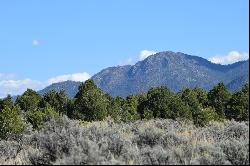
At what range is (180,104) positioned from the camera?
96.6ft

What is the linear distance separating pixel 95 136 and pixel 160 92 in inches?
741

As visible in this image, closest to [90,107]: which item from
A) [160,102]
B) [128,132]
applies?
[160,102]

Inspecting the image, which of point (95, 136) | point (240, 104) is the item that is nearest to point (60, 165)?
point (95, 136)

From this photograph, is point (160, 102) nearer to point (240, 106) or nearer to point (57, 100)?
point (240, 106)

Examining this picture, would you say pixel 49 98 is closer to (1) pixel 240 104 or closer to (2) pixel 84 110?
(2) pixel 84 110

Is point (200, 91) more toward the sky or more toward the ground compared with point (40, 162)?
more toward the sky

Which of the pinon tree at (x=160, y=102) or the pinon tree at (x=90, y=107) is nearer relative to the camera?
the pinon tree at (x=160, y=102)

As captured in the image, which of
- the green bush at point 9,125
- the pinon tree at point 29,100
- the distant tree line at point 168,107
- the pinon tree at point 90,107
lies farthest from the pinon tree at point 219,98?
the pinon tree at point 29,100

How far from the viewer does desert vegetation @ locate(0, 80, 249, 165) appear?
386 inches

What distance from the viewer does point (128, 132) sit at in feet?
62.5

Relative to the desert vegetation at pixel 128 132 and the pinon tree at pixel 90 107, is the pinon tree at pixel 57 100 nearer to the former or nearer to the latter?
the desert vegetation at pixel 128 132

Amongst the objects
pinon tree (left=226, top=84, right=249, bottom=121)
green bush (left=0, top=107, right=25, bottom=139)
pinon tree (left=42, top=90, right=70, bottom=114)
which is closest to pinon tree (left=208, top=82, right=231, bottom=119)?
pinon tree (left=226, top=84, right=249, bottom=121)

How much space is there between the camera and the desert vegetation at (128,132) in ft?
32.2

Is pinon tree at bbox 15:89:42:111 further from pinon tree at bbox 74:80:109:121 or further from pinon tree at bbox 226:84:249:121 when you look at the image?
pinon tree at bbox 226:84:249:121
